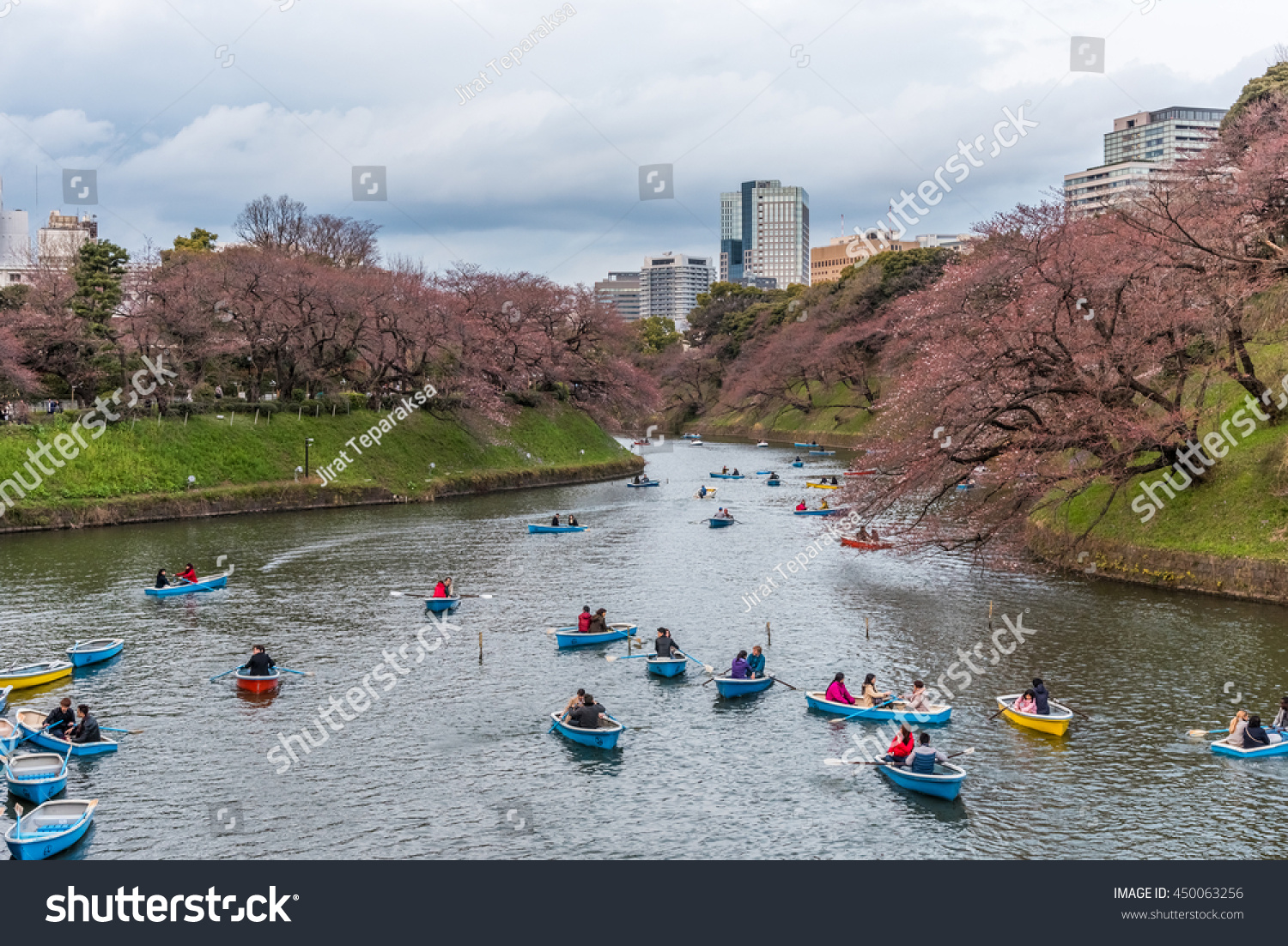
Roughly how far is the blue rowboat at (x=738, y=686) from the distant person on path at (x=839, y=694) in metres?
2.15

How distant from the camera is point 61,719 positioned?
2539cm

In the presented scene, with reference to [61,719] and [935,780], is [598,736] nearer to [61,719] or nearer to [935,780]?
[935,780]

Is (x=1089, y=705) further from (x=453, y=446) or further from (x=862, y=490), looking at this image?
(x=453, y=446)

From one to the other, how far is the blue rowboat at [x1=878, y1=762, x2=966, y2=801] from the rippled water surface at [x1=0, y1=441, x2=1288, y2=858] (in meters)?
0.38

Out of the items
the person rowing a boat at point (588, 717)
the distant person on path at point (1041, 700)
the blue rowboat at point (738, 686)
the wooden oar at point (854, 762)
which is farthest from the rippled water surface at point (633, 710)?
the distant person on path at point (1041, 700)

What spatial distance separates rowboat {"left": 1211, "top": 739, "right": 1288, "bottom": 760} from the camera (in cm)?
2395

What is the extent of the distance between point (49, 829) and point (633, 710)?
14149 millimetres

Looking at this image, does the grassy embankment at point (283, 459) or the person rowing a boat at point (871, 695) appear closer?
the person rowing a boat at point (871, 695)

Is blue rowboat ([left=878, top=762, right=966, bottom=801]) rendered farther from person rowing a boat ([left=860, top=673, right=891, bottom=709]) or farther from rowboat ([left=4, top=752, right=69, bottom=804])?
rowboat ([left=4, top=752, right=69, bottom=804])

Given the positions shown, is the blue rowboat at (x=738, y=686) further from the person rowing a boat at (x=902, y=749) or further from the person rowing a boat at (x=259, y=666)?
the person rowing a boat at (x=259, y=666)

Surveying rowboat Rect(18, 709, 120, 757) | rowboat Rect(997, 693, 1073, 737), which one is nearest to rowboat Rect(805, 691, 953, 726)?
rowboat Rect(997, 693, 1073, 737)

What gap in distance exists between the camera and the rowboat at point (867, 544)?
51938mm

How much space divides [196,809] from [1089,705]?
22.3 meters
